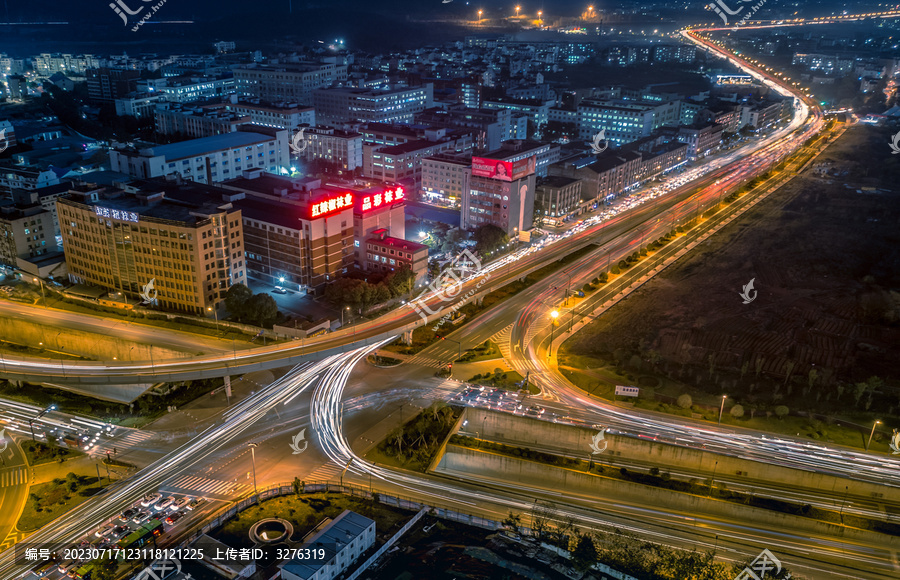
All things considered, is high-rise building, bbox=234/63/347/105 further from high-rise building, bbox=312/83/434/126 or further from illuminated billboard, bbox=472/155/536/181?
illuminated billboard, bbox=472/155/536/181

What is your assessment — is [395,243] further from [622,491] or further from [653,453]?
[622,491]

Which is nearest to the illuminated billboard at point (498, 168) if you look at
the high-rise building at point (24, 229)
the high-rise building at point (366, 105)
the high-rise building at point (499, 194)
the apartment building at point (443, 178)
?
the high-rise building at point (499, 194)

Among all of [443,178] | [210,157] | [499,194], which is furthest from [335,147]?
[499,194]

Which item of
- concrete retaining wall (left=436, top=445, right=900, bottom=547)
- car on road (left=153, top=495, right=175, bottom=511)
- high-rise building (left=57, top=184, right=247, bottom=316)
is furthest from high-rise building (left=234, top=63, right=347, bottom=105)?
car on road (left=153, top=495, right=175, bottom=511)

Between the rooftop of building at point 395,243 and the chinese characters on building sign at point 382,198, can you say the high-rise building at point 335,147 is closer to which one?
the chinese characters on building sign at point 382,198

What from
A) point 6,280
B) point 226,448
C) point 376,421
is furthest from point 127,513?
point 6,280

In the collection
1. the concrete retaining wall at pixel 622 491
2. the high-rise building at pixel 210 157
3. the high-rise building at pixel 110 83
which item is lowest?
Answer: the concrete retaining wall at pixel 622 491
